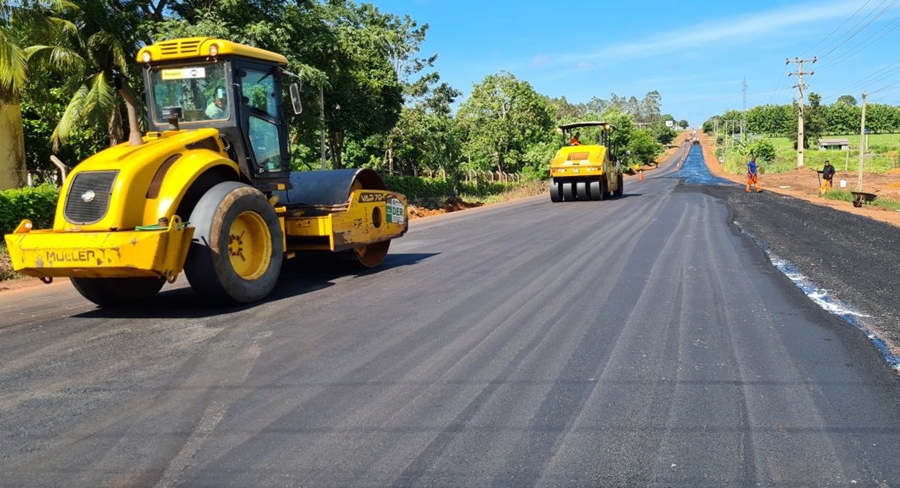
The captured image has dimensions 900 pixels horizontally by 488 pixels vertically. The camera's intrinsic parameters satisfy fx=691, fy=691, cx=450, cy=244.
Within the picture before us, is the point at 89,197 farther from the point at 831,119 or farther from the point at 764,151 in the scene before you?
the point at 831,119

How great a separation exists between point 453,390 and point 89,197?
4.08m

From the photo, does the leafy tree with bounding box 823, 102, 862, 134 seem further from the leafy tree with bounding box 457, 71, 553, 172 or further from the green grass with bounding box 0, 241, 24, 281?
the green grass with bounding box 0, 241, 24, 281

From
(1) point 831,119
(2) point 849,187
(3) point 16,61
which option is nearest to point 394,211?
(3) point 16,61

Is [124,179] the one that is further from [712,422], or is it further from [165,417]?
[712,422]

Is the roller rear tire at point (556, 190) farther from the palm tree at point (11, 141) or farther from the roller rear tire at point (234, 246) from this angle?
the roller rear tire at point (234, 246)

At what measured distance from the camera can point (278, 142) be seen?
28.1 ft

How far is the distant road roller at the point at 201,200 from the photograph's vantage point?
20.4ft

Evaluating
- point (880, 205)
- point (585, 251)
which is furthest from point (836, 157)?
point (585, 251)

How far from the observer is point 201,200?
691 cm

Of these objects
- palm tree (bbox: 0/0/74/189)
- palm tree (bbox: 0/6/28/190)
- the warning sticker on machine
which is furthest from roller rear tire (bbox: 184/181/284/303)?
palm tree (bbox: 0/6/28/190)

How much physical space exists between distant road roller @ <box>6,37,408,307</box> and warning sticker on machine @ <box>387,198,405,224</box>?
23 centimetres

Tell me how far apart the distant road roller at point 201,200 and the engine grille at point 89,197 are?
0.01m

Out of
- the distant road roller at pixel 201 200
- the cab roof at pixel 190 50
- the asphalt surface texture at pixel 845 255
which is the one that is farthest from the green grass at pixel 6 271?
the asphalt surface texture at pixel 845 255

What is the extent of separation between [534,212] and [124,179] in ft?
53.1
